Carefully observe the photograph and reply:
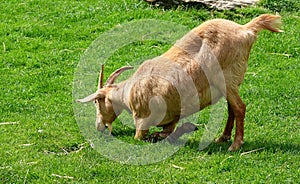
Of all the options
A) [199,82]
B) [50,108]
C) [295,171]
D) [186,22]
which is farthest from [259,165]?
[186,22]

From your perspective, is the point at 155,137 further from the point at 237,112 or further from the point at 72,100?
the point at 72,100

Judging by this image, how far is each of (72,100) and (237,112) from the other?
298cm

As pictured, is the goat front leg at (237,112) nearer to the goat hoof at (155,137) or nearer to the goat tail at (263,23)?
the goat tail at (263,23)

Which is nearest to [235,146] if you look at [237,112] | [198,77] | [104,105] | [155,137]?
[237,112]

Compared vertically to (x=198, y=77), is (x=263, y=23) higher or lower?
higher

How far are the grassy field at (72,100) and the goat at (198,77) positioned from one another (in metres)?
0.49

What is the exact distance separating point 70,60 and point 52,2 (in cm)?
256

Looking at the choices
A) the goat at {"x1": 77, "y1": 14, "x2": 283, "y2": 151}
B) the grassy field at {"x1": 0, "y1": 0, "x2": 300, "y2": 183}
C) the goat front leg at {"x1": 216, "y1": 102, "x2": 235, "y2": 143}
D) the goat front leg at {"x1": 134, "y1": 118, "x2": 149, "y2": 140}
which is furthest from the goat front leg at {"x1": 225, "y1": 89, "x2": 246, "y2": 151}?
the goat front leg at {"x1": 134, "y1": 118, "x2": 149, "y2": 140}

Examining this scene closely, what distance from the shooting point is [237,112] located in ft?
26.9

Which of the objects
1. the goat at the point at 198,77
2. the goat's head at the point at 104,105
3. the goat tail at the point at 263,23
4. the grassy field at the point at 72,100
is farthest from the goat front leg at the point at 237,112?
the goat's head at the point at 104,105

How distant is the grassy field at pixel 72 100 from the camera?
770 centimetres

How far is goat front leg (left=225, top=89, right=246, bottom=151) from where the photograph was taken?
816 centimetres

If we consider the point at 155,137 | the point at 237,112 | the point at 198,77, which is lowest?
the point at 155,137

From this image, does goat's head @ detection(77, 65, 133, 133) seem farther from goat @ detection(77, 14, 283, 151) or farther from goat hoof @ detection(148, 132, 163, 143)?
goat hoof @ detection(148, 132, 163, 143)
